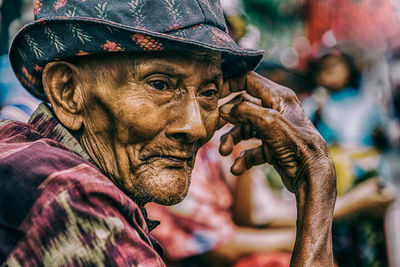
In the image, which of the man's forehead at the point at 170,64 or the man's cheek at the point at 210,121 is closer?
the man's forehead at the point at 170,64

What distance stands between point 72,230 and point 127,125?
22.8 inches

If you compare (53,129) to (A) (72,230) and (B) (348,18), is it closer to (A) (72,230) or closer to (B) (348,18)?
(A) (72,230)

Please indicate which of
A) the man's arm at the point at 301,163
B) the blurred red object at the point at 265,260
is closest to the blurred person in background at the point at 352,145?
the blurred red object at the point at 265,260

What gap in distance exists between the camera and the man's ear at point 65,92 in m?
1.67

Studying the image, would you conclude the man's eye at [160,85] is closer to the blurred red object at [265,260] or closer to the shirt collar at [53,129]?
the shirt collar at [53,129]

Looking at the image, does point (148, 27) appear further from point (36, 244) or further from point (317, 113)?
point (317, 113)

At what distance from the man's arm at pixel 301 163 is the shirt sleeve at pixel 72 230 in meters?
0.93

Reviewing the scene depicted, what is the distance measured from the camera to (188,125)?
163cm

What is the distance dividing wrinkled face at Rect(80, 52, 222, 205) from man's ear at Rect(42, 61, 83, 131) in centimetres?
4

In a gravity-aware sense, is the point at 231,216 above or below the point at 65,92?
below

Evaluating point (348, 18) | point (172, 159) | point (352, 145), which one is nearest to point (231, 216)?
point (172, 159)

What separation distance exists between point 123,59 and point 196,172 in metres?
2.25

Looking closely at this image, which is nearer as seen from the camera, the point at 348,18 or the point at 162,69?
the point at 162,69

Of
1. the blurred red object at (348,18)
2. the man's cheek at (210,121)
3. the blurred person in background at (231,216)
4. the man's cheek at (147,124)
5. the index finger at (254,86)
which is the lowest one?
the blurred person in background at (231,216)
